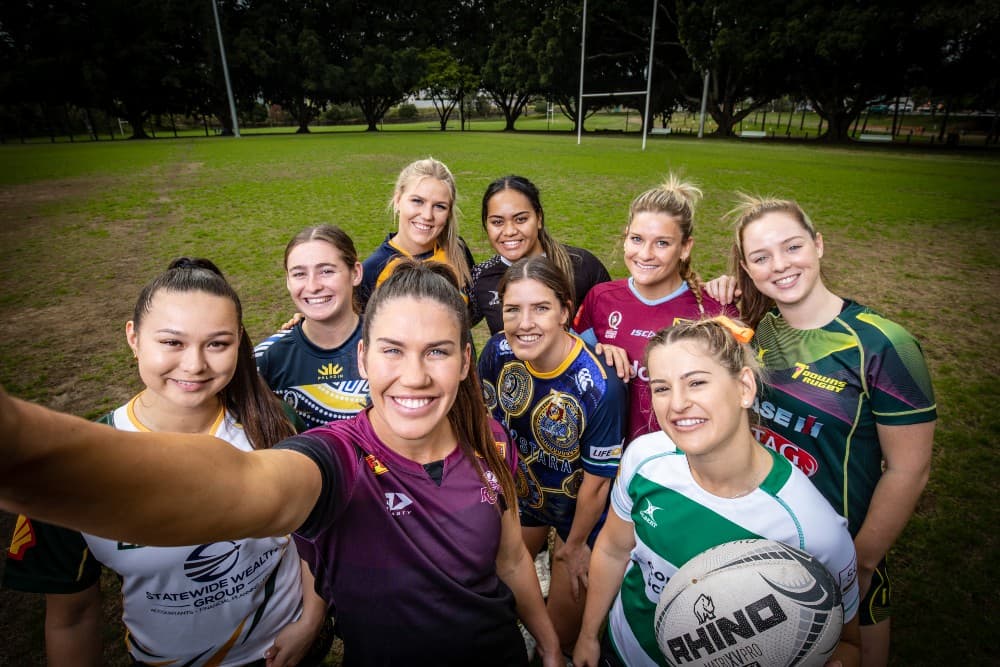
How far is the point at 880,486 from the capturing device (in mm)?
2201

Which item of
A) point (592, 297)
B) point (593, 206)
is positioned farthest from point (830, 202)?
point (592, 297)

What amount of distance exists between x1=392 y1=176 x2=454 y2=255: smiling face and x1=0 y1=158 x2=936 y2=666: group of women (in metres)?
1.07

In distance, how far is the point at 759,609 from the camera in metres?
1.67

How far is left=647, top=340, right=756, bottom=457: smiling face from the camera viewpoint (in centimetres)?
184

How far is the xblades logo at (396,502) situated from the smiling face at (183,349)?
3.21 ft

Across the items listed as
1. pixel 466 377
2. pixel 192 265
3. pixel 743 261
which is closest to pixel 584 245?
pixel 743 261

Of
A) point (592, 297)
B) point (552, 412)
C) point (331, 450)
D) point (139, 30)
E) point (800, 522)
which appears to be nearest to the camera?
point (331, 450)

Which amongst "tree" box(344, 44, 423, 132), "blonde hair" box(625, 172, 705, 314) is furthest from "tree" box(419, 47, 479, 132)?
"blonde hair" box(625, 172, 705, 314)

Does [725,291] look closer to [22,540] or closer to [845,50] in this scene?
[22,540]

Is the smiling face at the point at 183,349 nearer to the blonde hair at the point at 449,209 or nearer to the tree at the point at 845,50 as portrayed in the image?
the blonde hair at the point at 449,209

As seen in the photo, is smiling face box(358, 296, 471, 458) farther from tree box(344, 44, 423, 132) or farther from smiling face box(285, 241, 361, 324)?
tree box(344, 44, 423, 132)

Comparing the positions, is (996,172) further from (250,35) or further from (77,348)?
(250,35)

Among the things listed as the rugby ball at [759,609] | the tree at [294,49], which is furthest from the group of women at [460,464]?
the tree at [294,49]

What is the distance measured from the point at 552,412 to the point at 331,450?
1427 millimetres
